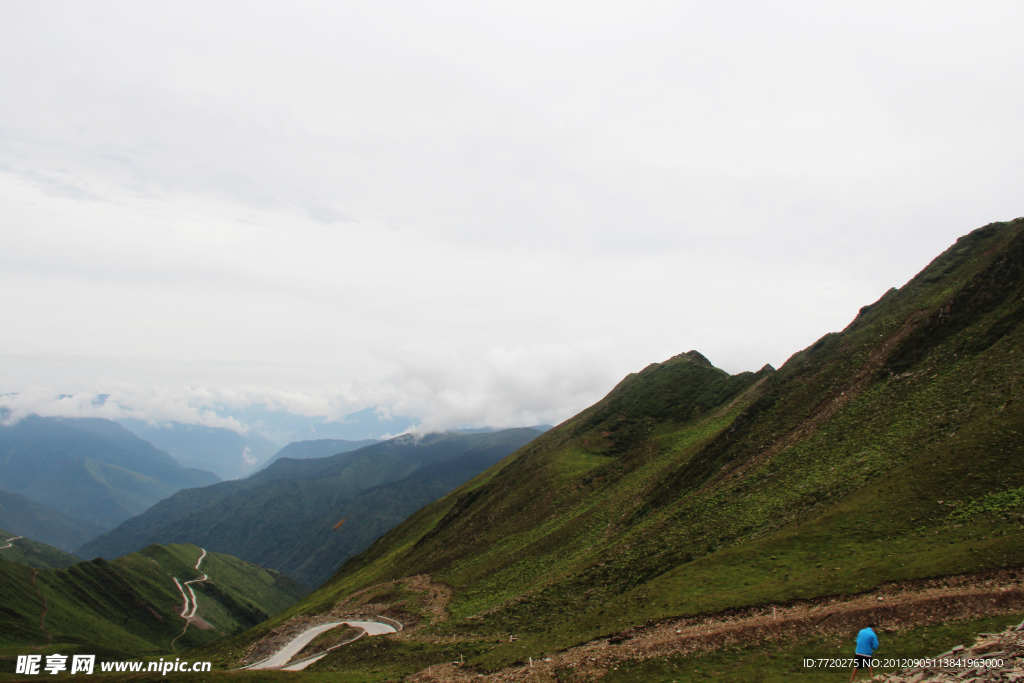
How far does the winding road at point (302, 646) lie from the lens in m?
61.3

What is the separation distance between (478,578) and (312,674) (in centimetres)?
3457

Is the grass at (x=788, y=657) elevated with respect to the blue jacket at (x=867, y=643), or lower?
lower

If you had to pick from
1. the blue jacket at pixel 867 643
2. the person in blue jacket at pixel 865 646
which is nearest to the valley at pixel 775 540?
the person in blue jacket at pixel 865 646

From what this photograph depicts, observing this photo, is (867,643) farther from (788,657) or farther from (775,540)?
(775,540)

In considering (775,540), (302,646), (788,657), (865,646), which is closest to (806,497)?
(775,540)

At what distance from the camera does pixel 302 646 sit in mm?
70688

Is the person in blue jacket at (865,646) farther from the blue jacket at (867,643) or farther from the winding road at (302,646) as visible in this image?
the winding road at (302,646)

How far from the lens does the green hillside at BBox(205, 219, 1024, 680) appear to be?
38156 millimetres

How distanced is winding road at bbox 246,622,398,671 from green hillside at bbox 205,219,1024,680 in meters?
5.59

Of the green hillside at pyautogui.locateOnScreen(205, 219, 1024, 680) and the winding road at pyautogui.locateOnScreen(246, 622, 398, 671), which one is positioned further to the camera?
the winding road at pyautogui.locateOnScreen(246, 622, 398, 671)

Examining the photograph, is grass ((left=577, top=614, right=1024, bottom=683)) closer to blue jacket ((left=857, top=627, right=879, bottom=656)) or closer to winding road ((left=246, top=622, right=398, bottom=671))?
blue jacket ((left=857, top=627, right=879, bottom=656))

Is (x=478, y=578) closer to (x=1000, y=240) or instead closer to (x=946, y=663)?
(x=946, y=663)

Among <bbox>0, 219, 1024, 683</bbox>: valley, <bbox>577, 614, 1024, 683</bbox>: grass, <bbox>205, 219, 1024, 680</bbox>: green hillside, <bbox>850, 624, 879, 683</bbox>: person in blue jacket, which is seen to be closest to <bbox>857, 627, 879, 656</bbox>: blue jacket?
<bbox>850, 624, 879, 683</bbox>: person in blue jacket

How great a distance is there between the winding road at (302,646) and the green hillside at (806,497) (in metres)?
5.59
